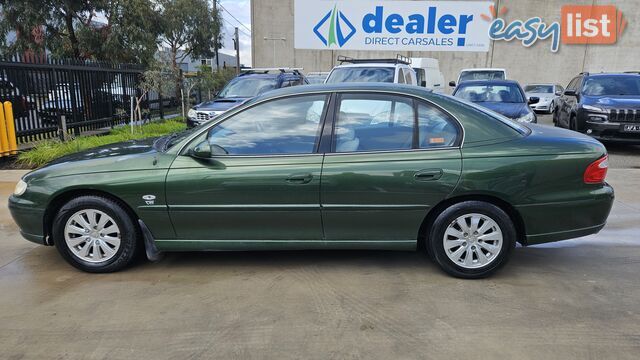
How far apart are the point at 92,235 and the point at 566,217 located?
393cm

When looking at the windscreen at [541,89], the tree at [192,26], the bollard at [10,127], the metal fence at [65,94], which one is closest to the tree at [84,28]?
the metal fence at [65,94]

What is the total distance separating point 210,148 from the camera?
385 centimetres

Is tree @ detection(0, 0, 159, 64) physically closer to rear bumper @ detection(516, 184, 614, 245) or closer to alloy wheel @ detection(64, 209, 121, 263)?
alloy wheel @ detection(64, 209, 121, 263)

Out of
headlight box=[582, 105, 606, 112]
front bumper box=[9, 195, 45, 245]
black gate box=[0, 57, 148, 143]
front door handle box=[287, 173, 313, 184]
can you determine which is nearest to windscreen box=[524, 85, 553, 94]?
headlight box=[582, 105, 606, 112]

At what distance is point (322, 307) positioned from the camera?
3500 mm

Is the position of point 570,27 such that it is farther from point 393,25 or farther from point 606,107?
point 606,107

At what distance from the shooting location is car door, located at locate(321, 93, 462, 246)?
3.77 m

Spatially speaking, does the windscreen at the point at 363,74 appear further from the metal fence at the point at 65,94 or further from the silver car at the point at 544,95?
the silver car at the point at 544,95

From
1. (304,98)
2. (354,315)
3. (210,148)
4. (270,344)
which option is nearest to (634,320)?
(354,315)

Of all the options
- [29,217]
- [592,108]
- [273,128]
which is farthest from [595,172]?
[592,108]

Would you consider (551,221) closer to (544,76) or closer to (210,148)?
(210,148)

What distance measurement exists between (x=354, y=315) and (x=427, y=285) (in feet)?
2.62

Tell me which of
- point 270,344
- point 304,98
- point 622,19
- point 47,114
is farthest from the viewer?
point 622,19

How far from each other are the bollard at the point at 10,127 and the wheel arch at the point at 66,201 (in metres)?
6.01
